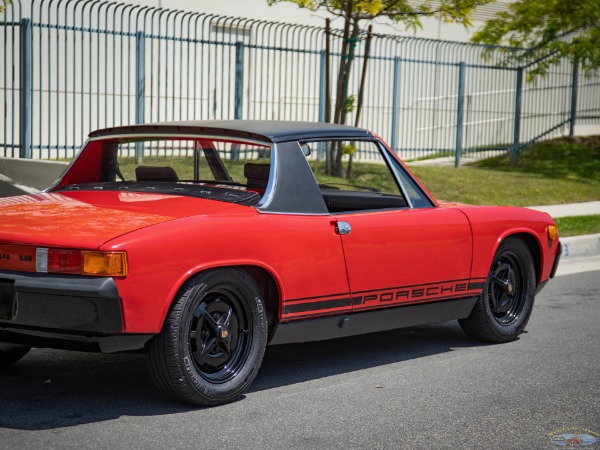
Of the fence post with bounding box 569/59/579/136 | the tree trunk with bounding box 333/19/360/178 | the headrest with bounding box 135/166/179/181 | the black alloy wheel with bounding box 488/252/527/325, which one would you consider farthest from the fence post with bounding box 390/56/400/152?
the headrest with bounding box 135/166/179/181

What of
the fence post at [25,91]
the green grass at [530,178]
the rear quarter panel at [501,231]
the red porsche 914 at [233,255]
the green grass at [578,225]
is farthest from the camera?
the green grass at [530,178]

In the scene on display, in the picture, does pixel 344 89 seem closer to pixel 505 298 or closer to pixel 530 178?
pixel 530 178

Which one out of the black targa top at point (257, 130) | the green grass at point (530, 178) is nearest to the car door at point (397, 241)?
the black targa top at point (257, 130)

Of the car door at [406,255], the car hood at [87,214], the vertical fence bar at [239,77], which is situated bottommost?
the car door at [406,255]

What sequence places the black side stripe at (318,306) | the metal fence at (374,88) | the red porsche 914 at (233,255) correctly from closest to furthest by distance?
the red porsche 914 at (233,255) → the black side stripe at (318,306) → the metal fence at (374,88)

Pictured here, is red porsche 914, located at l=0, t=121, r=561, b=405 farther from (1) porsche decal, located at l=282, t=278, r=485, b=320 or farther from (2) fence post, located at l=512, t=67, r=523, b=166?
(2) fence post, located at l=512, t=67, r=523, b=166

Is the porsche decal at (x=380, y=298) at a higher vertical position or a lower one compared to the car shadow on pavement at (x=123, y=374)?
higher

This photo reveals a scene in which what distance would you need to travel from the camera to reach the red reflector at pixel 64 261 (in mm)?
4738

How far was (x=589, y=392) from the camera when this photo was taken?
571 cm

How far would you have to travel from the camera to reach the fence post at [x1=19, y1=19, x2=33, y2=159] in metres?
13.4

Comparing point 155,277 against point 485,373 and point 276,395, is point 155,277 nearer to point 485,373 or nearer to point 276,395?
point 276,395

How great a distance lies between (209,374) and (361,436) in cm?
91

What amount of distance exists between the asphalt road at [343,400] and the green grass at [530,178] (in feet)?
30.5

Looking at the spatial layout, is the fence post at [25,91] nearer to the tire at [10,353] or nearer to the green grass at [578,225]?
the green grass at [578,225]
